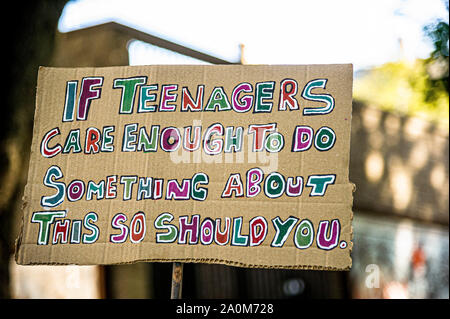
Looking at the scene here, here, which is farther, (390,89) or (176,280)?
(390,89)

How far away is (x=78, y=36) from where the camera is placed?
22.8ft

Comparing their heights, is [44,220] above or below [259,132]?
below

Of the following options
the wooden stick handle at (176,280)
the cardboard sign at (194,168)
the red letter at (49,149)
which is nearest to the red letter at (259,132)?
the cardboard sign at (194,168)

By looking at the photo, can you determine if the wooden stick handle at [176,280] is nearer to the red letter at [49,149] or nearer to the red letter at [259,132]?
the red letter at [259,132]

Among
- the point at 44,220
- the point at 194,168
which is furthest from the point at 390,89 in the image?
the point at 44,220

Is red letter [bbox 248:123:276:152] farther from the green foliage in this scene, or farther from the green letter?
the green foliage

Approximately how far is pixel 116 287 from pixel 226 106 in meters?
4.14

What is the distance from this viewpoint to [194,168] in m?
3.07

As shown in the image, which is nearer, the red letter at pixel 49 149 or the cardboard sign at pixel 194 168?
the cardboard sign at pixel 194 168

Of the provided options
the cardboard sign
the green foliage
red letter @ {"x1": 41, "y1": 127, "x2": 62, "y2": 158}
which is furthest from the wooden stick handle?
the green foliage

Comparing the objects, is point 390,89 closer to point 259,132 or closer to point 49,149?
point 259,132

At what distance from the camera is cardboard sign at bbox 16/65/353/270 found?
297 centimetres

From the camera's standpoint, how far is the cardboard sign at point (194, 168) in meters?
2.97
